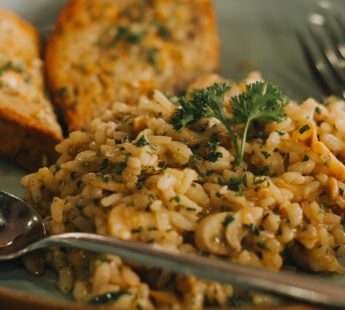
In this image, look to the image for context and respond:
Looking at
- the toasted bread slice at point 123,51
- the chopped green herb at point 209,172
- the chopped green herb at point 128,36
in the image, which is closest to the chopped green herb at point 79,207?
the chopped green herb at point 209,172

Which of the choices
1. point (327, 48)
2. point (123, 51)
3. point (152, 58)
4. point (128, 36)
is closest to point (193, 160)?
point (152, 58)

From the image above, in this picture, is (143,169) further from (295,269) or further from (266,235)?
(295,269)

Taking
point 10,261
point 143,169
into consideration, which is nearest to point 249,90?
point 143,169

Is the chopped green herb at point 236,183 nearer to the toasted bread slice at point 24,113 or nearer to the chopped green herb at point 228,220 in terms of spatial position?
the chopped green herb at point 228,220

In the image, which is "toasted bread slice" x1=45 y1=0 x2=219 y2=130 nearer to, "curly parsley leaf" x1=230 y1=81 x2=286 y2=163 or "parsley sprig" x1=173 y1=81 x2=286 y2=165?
"parsley sprig" x1=173 y1=81 x2=286 y2=165

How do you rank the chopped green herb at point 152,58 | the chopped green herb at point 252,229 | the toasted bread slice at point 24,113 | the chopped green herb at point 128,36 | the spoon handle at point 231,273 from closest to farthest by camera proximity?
the spoon handle at point 231,273 → the chopped green herb at point 252,229 → the toasted bread slice at point 24,113 → the chopped green herb at point 152,58 → the chopped green herb at point 128,36

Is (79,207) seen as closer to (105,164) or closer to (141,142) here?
(105,164)

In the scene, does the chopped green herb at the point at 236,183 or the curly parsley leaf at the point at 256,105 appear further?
the curly parsley leaf at the point at 256,105
